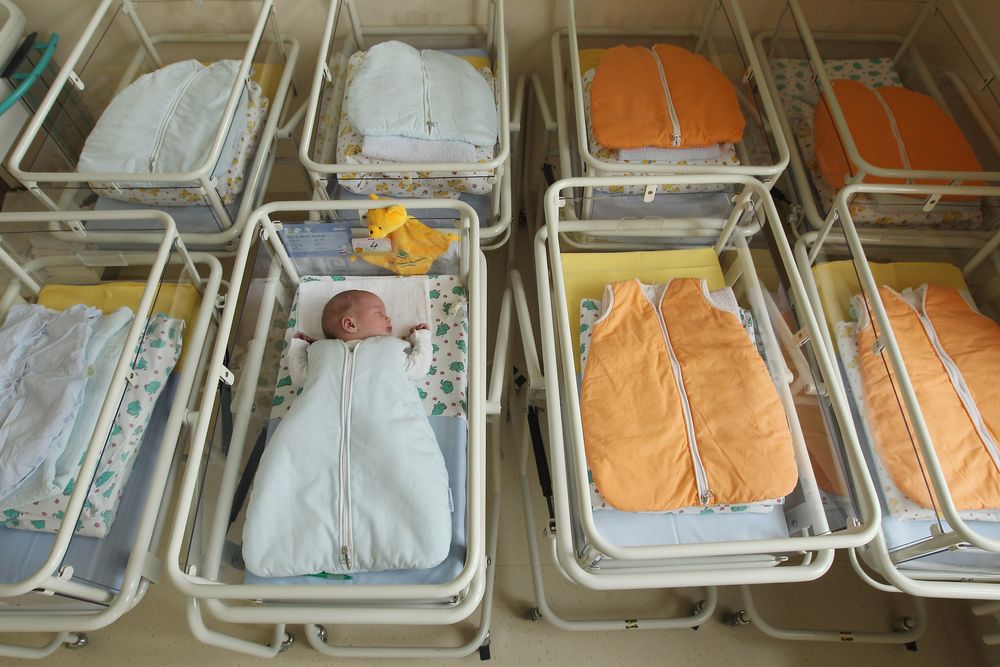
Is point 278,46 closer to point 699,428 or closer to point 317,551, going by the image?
point 317,551

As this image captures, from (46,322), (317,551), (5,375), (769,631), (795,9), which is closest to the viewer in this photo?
(317,551)

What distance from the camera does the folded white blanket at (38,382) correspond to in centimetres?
122

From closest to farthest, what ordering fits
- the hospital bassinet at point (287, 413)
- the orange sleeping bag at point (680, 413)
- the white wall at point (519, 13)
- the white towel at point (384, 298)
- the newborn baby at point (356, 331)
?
the hospital bassinet at point (287, 413), the orange sleeping bag at point (680, 413), the newborn baby at point (356, 331), the white towel at point (384, 298), the white wall at point (519, 13)

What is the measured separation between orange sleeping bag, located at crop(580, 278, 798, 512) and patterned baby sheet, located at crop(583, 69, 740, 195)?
1.15 feet

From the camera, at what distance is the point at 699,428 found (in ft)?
4.02

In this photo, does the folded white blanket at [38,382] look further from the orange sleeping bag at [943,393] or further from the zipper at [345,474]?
the orange sleeping bag at [943,393]

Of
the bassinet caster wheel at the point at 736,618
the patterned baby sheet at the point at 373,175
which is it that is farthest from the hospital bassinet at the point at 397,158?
the bassinet caster wheel at the point at 736,618

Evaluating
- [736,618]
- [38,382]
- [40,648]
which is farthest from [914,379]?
[40,648]

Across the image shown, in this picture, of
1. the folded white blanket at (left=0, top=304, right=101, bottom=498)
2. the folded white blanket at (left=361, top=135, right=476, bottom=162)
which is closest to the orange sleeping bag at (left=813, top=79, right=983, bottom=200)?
the folded white blanket at (left=361, top=135, right=476, bottom=162)

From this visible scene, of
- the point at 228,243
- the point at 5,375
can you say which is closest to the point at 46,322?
the point at 5,375

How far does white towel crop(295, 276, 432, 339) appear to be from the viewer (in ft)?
4.99

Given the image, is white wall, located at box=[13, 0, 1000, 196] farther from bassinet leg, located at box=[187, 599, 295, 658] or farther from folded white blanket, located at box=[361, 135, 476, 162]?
bassinet leg, located at box=[187, 599, 295, 658]

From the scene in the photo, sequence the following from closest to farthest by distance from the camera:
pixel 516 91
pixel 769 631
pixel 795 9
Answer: pixel 769 631
pixel 795 9
pixel 516 91

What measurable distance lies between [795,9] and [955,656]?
200 centimetres
